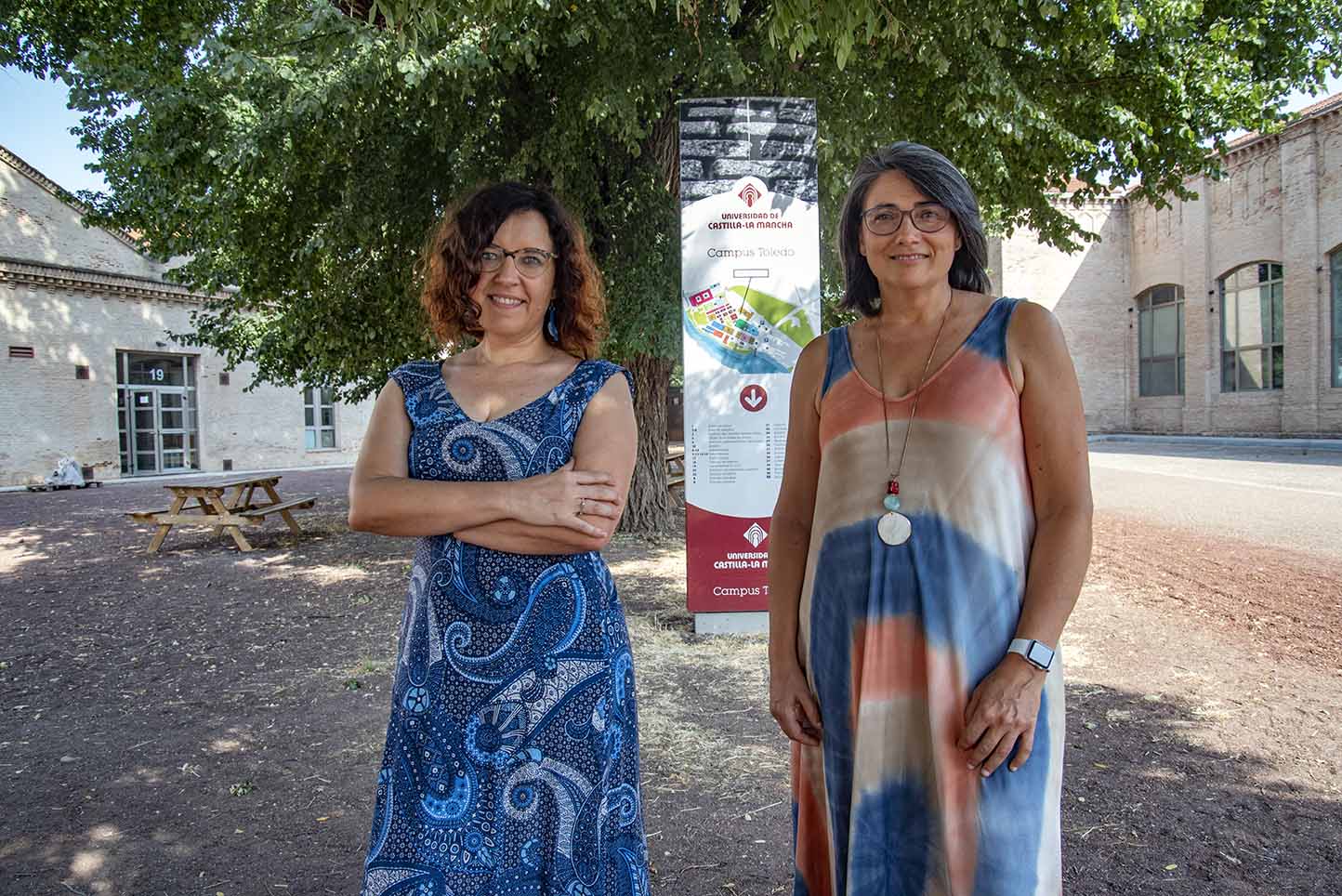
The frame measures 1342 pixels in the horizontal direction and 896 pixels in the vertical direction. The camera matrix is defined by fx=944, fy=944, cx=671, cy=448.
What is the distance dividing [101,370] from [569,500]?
2762 centimetres

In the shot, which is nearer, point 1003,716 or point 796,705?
point 1003,716

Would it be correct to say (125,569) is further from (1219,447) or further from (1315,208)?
(1315,208)

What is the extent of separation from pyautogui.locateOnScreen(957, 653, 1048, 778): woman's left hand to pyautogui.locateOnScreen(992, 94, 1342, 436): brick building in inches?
914

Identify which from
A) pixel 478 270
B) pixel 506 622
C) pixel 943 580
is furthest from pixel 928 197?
pixel 506 622

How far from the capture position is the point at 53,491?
21.9 metres

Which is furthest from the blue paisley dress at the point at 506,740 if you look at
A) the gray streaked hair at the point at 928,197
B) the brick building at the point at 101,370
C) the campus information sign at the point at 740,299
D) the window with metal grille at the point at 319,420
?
the window with metal grille at the point at 319,420

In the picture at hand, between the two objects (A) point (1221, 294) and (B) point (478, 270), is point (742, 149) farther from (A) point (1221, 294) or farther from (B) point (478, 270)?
(A) point (1221, 294)

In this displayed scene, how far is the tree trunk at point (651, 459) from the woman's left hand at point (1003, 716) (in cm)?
976

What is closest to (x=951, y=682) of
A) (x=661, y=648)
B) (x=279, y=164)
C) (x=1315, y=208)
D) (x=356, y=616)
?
(x=661, y=648)

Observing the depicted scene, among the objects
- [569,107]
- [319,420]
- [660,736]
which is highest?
[569,107]

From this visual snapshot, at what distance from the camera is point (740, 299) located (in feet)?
21.4

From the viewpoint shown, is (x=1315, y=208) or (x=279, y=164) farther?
(x=1315, y=208)

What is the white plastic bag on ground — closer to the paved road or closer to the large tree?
the large tree

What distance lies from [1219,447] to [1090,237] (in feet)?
62.2
